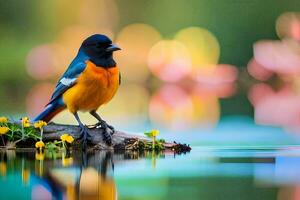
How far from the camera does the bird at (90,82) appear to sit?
8.88ft

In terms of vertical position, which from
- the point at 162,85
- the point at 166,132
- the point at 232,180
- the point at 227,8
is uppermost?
the point at 227,8

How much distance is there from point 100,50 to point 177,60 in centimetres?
57

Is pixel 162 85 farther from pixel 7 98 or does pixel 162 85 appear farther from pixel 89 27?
pixel 7 98

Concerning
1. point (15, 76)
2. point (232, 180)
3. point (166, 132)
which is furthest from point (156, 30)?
point (232, 180)

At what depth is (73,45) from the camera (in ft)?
10.4

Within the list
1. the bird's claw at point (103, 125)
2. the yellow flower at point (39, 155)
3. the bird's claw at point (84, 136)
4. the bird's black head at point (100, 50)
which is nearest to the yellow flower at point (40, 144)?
the yellow flower at point (39, 155)

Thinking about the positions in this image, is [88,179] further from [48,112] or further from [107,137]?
[48,112]

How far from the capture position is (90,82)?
2693mm

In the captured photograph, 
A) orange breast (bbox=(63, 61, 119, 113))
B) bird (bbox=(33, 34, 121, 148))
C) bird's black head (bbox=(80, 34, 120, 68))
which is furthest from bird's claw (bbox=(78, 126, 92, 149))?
bird's black head (bbox=(80, 34, 120, 68))

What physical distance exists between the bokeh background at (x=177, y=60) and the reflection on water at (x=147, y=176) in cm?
35

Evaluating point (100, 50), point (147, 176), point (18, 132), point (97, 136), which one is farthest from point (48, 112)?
point (147, 176)

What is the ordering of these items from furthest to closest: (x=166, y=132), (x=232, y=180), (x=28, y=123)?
(x=166, y=132) < (x=28, y=123) < (x=232, y=180)

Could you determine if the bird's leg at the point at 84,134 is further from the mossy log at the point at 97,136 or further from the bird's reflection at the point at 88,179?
the bird's reflection at the point at 88,179

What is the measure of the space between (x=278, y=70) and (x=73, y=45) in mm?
1085
